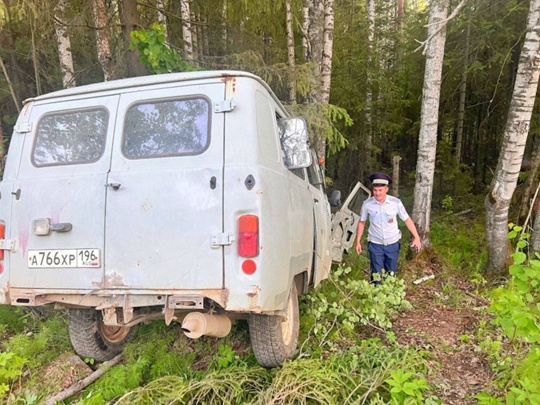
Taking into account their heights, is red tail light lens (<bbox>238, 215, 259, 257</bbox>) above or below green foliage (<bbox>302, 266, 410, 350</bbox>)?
above

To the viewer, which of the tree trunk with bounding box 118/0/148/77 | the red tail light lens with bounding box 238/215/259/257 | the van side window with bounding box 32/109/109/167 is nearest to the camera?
the red tail light lens with bounding box 238/215/259/257

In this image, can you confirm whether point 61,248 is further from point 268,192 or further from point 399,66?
point 399,66

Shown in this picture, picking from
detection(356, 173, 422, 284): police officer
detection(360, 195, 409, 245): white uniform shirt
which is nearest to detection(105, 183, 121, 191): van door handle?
detection(356, 173, 422, 284): police officer

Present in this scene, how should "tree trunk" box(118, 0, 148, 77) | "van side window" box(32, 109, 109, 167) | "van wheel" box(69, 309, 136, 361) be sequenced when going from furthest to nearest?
"tree trunk" box(118, 0, 148, 77), "van wheel" box(69, 309, 136, 361), "van side window" box(32, 109, 109, 167)

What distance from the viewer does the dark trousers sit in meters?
Result: 5.34

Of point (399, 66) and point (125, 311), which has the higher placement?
point (399, 66)

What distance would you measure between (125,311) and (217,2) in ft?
24.9

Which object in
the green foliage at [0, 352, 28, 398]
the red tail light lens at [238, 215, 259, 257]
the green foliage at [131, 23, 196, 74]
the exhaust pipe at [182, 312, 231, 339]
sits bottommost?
the green foliage at [0, 352, 28, 398]

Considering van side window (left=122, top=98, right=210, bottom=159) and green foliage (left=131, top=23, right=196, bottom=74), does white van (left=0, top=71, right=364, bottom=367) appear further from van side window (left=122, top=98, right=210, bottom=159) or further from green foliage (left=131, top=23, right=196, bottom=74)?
green foliage (left=131, top=23, right=196, bottom=74)

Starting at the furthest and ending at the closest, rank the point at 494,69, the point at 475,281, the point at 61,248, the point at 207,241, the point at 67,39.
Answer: the point at 494,69
the point at 67,39
the point at 475,281
the point at 61,248
the point at 207,241

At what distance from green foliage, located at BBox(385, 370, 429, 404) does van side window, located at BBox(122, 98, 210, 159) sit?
7.02ft

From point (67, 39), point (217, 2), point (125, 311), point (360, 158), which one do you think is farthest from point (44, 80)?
point (125, 311)

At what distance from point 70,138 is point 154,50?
2.86 m

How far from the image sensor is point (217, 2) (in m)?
8.43
